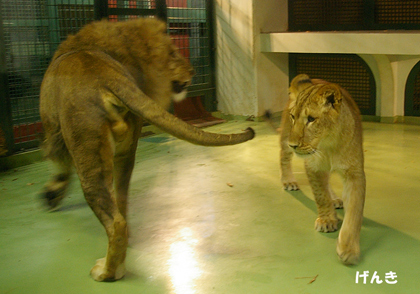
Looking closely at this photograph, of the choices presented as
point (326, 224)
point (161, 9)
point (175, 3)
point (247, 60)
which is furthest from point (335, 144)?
point (175, 3)

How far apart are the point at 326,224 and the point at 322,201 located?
161 millimetres

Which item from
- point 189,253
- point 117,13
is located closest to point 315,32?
point 117,13

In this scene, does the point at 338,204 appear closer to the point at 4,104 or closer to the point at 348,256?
the point at 348,256

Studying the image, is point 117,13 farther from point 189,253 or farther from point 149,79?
point 189,253

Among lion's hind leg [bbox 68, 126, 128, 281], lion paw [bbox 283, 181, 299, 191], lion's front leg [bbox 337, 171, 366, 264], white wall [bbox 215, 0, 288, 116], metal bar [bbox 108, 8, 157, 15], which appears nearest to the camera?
lion's hind leg [bbox 68, 126, 128, 281]

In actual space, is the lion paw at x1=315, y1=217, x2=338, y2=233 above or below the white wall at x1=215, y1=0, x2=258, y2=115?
below

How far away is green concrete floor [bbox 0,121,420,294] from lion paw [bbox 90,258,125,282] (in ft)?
0.12

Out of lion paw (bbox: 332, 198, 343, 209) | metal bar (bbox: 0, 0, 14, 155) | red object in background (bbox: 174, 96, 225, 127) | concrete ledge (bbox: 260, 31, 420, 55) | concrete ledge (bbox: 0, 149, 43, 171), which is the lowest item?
lion paw (bbox: 332, 198, 343, 209)

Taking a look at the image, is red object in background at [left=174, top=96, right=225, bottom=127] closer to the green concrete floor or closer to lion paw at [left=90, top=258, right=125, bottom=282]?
the green concrete floor

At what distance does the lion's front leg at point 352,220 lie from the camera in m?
3.07

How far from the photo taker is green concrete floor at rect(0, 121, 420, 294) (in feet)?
9.73

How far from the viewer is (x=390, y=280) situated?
113 inches

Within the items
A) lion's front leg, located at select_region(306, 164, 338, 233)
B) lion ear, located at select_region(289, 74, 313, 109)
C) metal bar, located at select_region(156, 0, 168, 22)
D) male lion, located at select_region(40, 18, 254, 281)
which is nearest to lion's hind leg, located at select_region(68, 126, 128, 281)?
male lion, located at select_region(40, 18, 254, 281)

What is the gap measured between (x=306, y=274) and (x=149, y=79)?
150cm
